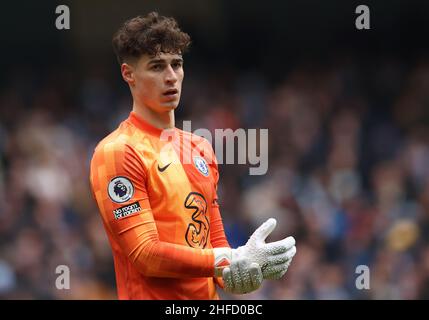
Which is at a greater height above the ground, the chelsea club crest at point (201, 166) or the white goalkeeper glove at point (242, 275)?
the chelsea club crest at point (201, 166)

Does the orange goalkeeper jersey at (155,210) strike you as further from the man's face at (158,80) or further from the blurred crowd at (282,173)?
the blurred crowd at (282,173)

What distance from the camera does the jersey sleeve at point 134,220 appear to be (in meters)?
4.60

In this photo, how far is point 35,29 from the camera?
567 inches

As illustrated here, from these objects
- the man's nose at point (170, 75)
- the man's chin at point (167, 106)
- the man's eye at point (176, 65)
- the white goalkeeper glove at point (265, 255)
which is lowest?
the white goalkeeper glove at point (265, 255)

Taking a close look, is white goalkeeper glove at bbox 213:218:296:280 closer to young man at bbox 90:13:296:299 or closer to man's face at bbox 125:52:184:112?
young man at bbox 90:13:296:299

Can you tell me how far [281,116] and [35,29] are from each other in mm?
4543

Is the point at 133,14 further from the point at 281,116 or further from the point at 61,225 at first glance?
the point at 61,225

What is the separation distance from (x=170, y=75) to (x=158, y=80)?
0.24 ft

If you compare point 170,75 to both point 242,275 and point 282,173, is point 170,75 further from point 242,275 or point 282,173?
point 282,173

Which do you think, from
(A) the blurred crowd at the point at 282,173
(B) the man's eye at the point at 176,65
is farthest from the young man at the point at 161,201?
(A) the blurred crowd at the point at 282,173

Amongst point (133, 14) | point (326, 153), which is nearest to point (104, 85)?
point (133, 14)

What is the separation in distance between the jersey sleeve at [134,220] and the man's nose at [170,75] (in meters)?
0.45

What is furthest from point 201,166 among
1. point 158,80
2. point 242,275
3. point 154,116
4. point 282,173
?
point 282,173

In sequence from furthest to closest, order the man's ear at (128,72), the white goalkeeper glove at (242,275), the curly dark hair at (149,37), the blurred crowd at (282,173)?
the blurred crowd at (282,173) < the man's ear at (128,72) < the curly dark hair at (149,37) < the white goalkeeper glove at (242,275)
